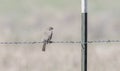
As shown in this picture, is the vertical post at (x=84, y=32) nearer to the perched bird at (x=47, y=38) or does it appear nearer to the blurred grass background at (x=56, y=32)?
the perched bird at (x=47, y=38)

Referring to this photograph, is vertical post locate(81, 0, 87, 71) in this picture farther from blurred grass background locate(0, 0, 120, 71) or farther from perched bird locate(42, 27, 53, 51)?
blurred grass background locate(0, 0, 120, 71)

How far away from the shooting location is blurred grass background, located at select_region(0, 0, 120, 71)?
40.8 feet

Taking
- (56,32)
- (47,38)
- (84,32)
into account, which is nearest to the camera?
(84,32)

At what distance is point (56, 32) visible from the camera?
14.6 metres

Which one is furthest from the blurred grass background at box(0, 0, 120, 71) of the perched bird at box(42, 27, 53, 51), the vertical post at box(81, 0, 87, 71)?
the vertical post at box(81, 0, 87, 71)

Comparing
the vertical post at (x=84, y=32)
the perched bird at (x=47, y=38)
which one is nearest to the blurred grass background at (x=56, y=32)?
the perched bird at (x=47, y=38)

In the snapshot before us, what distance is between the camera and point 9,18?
16938 millimetres

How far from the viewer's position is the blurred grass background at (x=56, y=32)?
1245cm

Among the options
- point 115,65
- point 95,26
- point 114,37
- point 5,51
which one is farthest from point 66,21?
point 115,65

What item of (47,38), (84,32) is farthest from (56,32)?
(84,32)

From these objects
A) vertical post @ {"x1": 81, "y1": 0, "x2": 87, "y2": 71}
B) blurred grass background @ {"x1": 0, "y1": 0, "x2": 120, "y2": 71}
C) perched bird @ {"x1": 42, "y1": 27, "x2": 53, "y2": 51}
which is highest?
vertical post @ {"x1": 81, "y1": 0, "x2": 87, "y2": 71}

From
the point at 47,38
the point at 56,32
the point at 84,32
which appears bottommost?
the point at 56,32

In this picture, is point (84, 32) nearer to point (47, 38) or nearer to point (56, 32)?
point (47, 38)

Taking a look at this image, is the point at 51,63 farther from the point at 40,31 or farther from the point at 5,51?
the point at 40,31
